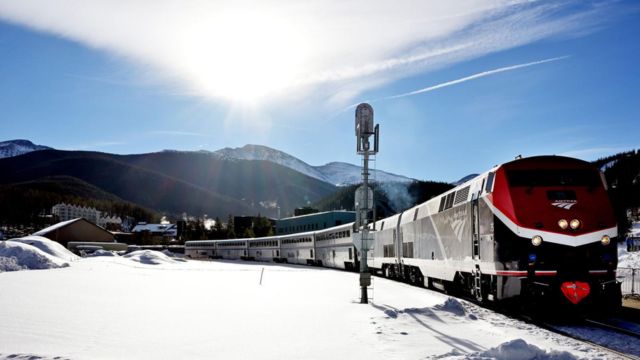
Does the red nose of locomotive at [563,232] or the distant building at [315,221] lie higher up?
the distant building at [315,221]

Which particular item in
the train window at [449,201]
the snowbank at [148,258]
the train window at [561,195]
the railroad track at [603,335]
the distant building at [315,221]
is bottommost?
the railroad track at [603,335]

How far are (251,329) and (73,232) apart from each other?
311 ft

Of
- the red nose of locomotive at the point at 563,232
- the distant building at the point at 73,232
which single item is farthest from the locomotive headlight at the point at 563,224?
the distant building at the point at 73,232

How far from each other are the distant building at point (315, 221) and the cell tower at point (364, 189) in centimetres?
7998

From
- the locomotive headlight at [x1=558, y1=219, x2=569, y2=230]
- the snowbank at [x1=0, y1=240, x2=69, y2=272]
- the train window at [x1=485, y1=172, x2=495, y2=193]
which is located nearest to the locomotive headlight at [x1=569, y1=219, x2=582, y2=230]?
the locomotive headlight at [x1=558, y1=219, x2=569, y2=230]

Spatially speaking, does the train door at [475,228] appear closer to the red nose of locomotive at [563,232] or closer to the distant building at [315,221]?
the red nose of locomotive at [563,232]

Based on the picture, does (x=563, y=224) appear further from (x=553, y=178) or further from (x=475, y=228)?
(x=475, y=228)

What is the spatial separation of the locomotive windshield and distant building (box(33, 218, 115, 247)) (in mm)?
95055

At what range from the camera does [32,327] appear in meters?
12.0

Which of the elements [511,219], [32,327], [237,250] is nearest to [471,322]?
[511,219]

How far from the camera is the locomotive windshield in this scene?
51.1 ft

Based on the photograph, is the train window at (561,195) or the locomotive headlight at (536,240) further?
the train window at (561,195)

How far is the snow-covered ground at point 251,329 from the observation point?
10.4 m

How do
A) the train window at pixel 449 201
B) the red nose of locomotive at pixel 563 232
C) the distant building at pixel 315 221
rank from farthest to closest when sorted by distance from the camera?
the distant building at pixel 315 221, the train window at pixel 449 201, the red nose of locomotive at pixel 563 232
